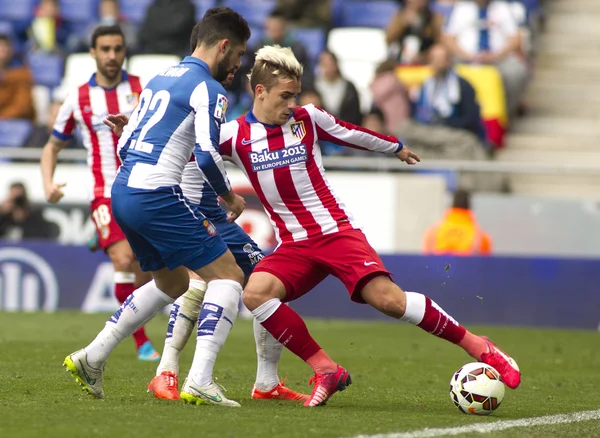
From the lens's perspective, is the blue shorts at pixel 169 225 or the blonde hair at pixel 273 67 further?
the blonde hair at pixel 273 67

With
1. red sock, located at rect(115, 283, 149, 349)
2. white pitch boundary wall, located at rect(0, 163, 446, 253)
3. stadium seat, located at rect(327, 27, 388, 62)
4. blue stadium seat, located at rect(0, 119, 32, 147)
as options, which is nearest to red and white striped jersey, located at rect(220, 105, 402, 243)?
red sock, located at rect(115, 283, 149, 349)

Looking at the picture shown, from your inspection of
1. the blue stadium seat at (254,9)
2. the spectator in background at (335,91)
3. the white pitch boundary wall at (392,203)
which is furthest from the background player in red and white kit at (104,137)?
the blue stadium seat at (254,9)

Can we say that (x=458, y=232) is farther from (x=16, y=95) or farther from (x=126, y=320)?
(x=126, y=320)

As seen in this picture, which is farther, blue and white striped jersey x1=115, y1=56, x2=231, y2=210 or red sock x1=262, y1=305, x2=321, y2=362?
red sock x1=262, y1=305, x2=321, y2=362

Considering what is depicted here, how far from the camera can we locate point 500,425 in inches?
224

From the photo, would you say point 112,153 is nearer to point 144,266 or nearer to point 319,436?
point 144,266

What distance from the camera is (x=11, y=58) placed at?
15.9 m

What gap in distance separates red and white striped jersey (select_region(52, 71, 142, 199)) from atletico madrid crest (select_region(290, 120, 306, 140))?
8.46 feet

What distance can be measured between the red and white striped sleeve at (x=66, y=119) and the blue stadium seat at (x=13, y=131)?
5.90 meters

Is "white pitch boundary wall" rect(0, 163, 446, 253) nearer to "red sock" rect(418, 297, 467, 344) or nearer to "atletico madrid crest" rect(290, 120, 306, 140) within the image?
"atletico madrid crest" rect(290, 120, 306, 140)

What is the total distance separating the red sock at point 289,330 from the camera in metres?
6.32

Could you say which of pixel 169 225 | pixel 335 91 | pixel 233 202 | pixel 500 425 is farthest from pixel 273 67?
pixel 335 91

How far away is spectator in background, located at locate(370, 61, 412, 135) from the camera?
1467 cm

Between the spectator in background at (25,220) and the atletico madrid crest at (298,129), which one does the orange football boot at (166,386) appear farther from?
the spectator in background at (25,220)
